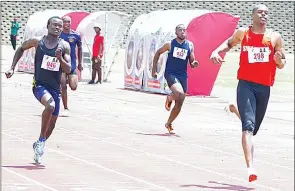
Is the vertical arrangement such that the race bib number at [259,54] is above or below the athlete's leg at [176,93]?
above

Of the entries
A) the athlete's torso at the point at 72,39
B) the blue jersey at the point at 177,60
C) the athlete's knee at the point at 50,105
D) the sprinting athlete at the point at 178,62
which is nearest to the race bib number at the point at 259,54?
the athlete's knee at the point at 50,105

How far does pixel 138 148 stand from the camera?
15109 mm

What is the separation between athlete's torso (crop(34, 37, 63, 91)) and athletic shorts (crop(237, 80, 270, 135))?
2424 mm

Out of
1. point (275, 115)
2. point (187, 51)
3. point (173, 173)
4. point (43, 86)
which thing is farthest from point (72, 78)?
point (275, 115)

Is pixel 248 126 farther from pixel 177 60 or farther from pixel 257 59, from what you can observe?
pixel 177 60

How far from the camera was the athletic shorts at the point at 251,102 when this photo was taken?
11.4 metres

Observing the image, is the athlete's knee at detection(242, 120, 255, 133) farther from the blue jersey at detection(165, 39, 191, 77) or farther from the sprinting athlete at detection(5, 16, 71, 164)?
the blue jersey at detection(165, 39, 191, 77)

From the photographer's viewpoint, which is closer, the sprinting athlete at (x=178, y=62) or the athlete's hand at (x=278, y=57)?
the athlete's hand at (x=278, y=57)

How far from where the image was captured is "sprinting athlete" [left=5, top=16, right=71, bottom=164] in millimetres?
12562

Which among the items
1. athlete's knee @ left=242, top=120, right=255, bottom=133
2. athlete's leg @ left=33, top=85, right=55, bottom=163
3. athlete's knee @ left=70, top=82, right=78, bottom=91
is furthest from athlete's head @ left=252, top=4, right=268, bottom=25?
athlete's knee @ left=70, top=82, right=78, bottom=91

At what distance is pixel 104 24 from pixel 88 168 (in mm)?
22523

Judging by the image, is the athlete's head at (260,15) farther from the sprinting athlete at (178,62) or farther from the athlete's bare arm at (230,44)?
the sprinting athlete at (178,62)

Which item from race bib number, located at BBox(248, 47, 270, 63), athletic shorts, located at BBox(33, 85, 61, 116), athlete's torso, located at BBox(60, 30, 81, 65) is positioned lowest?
athlete's torso, located at BBox(60, 30, 81, 65)

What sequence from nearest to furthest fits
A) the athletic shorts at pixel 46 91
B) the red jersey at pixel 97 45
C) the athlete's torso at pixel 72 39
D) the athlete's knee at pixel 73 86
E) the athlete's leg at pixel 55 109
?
the athletic shorts at pixel 46 91 < the athlete's leg at pixel 55 109 < the athlete's knee at pixel 73 86 < the athlete's torso at pixel 72 39 < the red jersey at pixel 97 45
